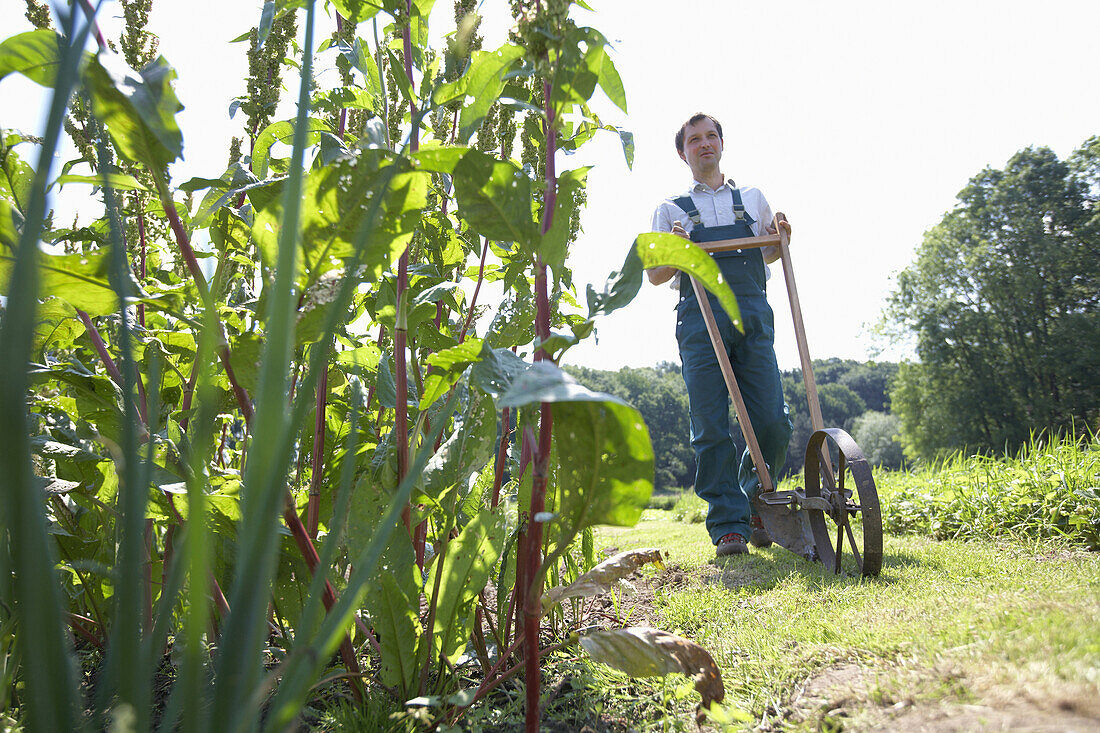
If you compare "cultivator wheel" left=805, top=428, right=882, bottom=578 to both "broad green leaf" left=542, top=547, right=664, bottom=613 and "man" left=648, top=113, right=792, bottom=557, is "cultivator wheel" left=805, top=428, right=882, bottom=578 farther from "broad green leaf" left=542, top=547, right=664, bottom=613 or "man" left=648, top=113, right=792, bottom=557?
"broad green leaf" left=542, top=547, right=664, bottom=613

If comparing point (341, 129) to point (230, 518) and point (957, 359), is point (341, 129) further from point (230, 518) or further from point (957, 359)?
point (957, 359)

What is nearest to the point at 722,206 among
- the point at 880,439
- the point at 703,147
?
the point at 703,147

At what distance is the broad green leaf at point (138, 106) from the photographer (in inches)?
28.6

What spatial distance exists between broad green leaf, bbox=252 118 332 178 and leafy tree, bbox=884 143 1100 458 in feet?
96.3

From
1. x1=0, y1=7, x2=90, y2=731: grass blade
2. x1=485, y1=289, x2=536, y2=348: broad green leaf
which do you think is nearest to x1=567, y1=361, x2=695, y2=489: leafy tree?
x1=485, y1=289, x2=536, y2=348: broad green leaf

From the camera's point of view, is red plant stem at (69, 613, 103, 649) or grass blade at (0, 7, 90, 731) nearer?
grass blade at (0, 7, 90, 731)

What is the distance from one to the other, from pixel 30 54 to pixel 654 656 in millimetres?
1156

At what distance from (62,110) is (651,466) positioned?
2.06ft

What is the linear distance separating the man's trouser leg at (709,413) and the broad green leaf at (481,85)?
2.32 metres

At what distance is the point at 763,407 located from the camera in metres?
3.12

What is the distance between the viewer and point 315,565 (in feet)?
2.90

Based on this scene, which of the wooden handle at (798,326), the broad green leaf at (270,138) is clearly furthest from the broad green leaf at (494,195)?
the wooden handle at (798,326)

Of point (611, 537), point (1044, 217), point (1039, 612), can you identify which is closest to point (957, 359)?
point (1044, 217)

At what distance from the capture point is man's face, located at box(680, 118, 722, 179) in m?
3.42
